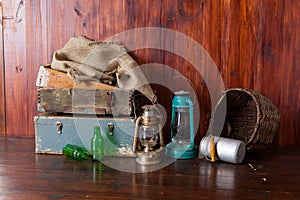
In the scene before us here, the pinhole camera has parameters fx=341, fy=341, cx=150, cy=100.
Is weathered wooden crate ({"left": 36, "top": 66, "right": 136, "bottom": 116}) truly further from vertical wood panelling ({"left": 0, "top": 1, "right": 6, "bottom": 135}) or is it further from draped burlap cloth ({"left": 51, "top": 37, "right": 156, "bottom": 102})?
vertical wood panelling ({"left": 0, "top": 1, "right": 6, "bottom": 135})

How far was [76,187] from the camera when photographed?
38.2 inches

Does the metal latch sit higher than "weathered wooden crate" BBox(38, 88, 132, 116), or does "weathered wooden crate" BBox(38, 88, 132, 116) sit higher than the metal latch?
"weathered wooden crate" BBox(38, 88, 132, 116)

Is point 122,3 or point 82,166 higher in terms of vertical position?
point 122,3

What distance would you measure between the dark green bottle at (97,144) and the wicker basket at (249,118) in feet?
1.49

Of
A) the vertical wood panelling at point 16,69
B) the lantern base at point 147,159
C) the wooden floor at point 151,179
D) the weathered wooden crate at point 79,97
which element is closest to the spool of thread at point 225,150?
the wooden floor at point 151,179

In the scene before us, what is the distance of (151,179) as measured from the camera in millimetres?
1046

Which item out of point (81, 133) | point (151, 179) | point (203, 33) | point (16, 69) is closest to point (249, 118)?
point (203, 33)

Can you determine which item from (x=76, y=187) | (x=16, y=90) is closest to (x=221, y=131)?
(x=76, y=187)

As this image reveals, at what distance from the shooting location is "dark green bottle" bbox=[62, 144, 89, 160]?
1.22 m

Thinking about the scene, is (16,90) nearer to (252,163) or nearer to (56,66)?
(56,66)

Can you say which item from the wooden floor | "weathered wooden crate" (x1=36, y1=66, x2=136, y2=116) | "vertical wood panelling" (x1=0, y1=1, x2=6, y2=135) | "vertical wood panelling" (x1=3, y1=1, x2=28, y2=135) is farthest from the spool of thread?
"vertical wood panelling" (x1=0, y1=1, x2=6, y2=135)

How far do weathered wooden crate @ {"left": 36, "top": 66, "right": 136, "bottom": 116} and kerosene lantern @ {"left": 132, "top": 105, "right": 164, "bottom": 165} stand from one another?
0.23 ft

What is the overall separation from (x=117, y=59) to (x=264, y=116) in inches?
23.3

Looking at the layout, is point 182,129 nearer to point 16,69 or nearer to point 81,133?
point 81,133
